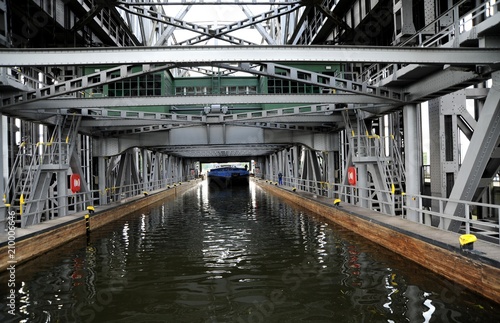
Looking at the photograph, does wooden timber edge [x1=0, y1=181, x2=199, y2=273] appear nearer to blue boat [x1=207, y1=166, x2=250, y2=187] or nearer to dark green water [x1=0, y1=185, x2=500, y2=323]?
dark green water [x1=0, y1=185, x2=500, y2=323]

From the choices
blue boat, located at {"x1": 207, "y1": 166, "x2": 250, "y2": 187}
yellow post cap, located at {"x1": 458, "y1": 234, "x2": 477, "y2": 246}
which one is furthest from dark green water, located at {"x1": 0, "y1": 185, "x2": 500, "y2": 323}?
blue boat, located at {"x1": 207, "y1": 166, "x2": 250, "y2": 187}

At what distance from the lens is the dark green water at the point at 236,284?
768 cm

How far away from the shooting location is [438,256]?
32.6ft

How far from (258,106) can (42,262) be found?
23542 millimetres

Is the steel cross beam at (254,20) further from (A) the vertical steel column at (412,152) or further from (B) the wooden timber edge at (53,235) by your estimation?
(A) the vertical steel column at (412,152)

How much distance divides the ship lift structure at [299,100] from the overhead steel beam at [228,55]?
0.03 meters

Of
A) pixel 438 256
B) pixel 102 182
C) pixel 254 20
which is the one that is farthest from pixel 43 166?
pixel 254 20

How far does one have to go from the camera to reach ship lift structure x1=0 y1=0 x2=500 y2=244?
10.4m

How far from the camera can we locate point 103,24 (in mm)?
29969

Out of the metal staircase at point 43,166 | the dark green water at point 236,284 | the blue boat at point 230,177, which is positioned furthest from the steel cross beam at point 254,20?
the blue boat at point 230,177

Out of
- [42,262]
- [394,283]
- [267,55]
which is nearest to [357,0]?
[267,55]

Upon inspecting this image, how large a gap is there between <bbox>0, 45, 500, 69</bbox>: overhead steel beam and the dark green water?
557cm

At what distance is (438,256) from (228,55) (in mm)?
7341

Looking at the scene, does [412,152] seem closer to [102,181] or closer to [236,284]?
[236,284]
